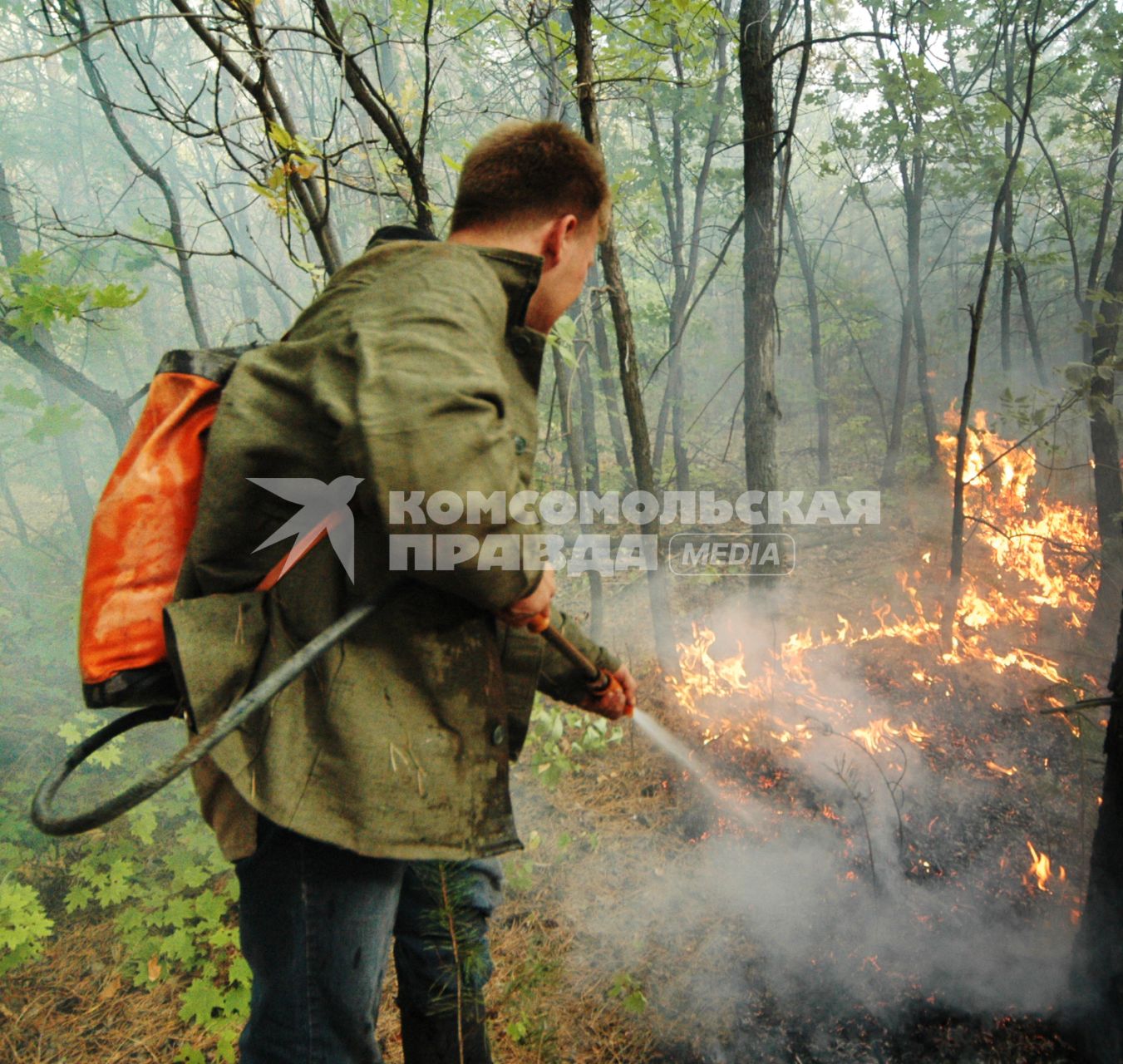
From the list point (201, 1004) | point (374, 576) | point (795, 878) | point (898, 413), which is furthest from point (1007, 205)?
point (201, 1004)

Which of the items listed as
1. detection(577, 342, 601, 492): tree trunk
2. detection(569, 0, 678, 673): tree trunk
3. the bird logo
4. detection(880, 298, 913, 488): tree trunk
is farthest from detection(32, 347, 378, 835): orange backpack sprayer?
detection(880, 298, 913, 488): tree trunk

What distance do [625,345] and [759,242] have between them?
173 centimetres

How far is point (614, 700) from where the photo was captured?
235 centimetres

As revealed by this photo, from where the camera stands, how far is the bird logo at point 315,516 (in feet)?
4.55

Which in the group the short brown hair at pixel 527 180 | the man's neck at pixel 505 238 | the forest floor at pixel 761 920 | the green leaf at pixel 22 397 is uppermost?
the green leaf at pixel 22 397

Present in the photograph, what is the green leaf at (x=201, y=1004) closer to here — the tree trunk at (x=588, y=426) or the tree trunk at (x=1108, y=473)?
the tree trunk at (x=1108, y=473)

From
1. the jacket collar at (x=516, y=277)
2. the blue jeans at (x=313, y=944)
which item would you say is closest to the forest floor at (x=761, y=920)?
the blue jeans at (x=313, y=944)

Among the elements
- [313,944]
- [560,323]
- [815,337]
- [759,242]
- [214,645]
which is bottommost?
[313,944]

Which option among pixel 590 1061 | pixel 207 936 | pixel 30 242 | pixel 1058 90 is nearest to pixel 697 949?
pixel 590 1061

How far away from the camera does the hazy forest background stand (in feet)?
9.62

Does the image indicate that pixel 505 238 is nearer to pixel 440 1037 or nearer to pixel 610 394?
pixel 440 1037

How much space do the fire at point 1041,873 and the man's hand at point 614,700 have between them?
2870mm

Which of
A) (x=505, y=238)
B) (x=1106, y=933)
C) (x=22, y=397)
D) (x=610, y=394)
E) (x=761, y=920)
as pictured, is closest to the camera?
(x=505, y=238)

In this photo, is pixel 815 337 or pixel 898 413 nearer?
pixel 898 413
